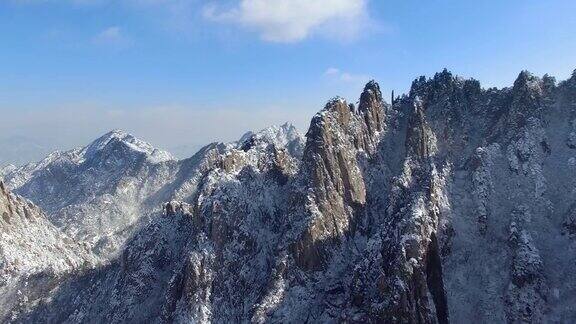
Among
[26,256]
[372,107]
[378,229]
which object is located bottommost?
[26,256]

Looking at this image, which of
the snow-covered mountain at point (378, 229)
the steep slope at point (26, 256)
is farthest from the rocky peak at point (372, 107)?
the steep slope at point (26, 256)

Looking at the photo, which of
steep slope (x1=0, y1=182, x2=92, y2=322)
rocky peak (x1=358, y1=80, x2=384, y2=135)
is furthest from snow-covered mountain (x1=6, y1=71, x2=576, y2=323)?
steep slope (x1=0, y1=182, x2=92, y2=322)

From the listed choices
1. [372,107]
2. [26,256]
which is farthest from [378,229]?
[26,256]

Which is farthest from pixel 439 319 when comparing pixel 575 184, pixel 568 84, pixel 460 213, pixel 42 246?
pixel 42 246

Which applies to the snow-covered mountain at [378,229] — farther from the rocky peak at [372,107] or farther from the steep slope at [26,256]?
the steep slope at [26,256]

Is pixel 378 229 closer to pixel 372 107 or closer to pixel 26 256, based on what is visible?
pixel 372 107

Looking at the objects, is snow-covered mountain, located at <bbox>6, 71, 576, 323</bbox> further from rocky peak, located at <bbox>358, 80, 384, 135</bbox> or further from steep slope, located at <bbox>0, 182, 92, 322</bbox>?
steep slope, located at <bbox>0, 182, 92, 322</bbox>

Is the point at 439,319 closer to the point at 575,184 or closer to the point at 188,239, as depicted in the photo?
the point at 575,184

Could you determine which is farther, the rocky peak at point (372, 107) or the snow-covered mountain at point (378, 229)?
the rocky peak at point (372, 107)
